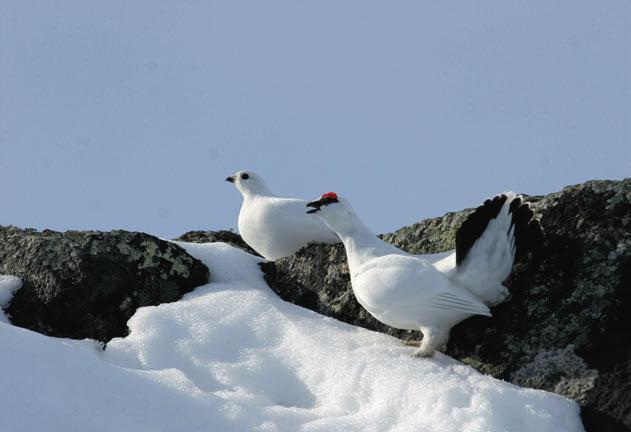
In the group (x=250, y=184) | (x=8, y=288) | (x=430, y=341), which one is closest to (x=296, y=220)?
(x=250, y=184)

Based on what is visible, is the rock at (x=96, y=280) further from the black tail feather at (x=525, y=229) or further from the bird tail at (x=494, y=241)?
the black tail feather at (x=525, y=229)

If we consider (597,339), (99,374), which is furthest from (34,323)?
(597,339)

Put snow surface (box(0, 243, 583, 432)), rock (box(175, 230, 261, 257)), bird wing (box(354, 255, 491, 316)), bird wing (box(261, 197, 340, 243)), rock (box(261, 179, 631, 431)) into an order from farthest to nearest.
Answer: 1. rock (box(175, 230, 261, 257))
2. bird wing (box(261, 197, 340, 243))
3. bird wing (box(354, 255, 491, 316))
4. rock (box(261, 179, 631, 431))
5. snow surface (box(0, 243, 583, 432))

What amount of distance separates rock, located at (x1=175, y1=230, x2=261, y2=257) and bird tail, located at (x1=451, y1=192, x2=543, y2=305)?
10.3ft

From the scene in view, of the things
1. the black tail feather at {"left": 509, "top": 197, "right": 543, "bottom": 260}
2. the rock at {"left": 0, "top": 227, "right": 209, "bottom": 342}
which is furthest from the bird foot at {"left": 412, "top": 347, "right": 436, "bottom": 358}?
the rock at {"left": 0, "top": 227, "right": 209, "bottom": 342}

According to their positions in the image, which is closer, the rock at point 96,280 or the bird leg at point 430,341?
the bird leg at point 430,341

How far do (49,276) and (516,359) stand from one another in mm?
3293

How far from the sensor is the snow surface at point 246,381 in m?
4.39

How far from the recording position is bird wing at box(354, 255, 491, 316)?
552 centimetres

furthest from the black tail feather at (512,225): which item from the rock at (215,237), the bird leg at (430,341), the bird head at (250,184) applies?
the rock at (215,237)

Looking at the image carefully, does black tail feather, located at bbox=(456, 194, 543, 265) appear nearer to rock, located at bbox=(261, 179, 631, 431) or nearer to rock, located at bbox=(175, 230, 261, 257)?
rock, located at bbox=(261, 179, 631, 431)

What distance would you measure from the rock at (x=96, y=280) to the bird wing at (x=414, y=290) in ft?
5.27

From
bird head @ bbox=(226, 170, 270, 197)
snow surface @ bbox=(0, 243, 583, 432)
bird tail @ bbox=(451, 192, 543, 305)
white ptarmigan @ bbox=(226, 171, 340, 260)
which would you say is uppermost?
bird head @ bbox=(226, 170, 270, 197)

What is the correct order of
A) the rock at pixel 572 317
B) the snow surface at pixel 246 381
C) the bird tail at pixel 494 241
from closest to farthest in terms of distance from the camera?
1. the snow surface at pixel 246 381
2. the rock at pixel 572 317
3. the bird tail at pixel 494 241
